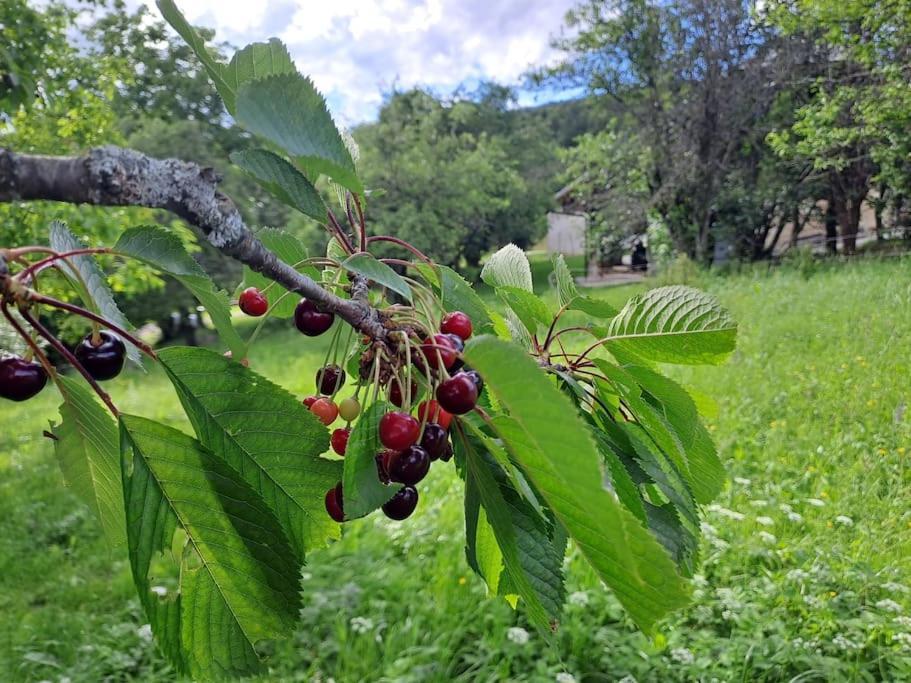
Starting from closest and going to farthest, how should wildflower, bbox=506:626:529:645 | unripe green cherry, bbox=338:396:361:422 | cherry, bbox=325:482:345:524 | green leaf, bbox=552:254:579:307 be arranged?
cherry, bbox=325:482:345:524, unripe green cherry, bbox=338:396:361:422, green leaf, bbox=552:254:579:307, wildflower, bbox=506:626:529:645

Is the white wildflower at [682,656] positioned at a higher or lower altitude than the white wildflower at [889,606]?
lower

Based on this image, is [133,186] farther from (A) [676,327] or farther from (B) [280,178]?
(A) [676,327]

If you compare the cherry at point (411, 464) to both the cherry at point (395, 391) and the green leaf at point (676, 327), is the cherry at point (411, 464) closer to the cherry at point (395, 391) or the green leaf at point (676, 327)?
the cherry at point (395, 391)

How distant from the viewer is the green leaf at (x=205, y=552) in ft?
1.85

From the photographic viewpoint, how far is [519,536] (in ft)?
2.12

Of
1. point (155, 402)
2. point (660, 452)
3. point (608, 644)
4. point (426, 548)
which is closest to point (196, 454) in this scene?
point (660, 452)

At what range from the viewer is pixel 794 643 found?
8.29 ft

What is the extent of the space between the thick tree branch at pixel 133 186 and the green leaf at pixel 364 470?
0.19 m

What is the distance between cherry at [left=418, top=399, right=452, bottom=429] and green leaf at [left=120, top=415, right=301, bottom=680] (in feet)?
0.58

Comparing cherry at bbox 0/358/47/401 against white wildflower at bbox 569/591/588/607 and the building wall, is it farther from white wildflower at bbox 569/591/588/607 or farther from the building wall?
the building wall

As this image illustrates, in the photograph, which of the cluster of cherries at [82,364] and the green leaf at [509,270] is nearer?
the cluster of cherries at [82,364]

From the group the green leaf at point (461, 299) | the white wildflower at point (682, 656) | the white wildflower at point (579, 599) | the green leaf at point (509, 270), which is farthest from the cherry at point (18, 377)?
the white wildflower at point (579, 599)

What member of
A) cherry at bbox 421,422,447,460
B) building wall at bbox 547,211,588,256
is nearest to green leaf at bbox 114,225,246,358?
cherry at bbox 421,422,447,460

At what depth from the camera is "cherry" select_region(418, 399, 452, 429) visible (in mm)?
614
